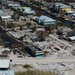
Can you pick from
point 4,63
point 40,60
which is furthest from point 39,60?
point 4,63

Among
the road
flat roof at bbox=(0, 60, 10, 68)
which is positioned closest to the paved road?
the road

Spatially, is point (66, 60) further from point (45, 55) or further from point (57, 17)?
point (57, 17)

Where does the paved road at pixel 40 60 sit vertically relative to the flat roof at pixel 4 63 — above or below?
below

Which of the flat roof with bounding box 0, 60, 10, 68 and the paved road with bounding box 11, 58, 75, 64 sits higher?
the flat roof with bounding box 0, 60, 10, 68

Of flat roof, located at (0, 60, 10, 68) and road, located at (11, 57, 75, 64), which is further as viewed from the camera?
road, located at (11, 57, 75, 64)

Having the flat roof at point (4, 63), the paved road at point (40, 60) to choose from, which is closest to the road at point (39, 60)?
the paved road at point (40, 60)

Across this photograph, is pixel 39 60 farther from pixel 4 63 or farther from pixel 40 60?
pixel 4 63

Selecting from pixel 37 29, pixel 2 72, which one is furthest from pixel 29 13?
pixel 2 72

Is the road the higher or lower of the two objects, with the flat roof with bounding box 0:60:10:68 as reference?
lower

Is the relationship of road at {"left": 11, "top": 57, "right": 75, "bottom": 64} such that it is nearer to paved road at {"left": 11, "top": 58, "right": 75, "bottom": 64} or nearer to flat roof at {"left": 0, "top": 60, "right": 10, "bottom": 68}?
paved road at {"left": 11, "top": 58, "right": 75, "bottom": 64}

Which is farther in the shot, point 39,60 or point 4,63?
point 39,60

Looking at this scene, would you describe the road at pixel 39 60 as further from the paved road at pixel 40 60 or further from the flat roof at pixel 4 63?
the flat roof at pixel 4 63

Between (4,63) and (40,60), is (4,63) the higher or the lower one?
the higher one
